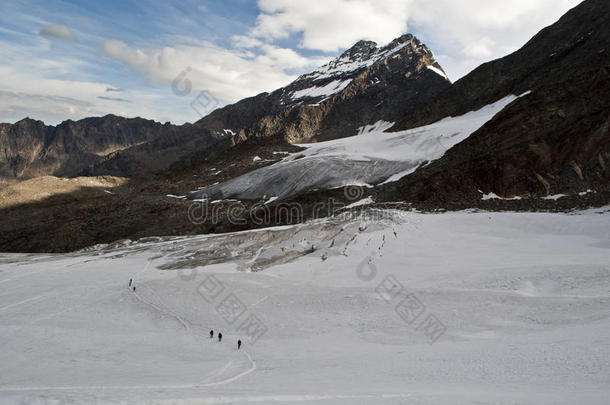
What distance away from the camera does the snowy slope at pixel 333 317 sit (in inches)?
344

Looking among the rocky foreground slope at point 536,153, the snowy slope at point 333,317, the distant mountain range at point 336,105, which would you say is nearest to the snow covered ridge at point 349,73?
the distant mountain range at point 336,105

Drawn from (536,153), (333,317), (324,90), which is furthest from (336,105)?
(333,317)

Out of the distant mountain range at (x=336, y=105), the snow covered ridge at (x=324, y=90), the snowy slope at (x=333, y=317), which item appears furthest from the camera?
the snow covered ridge at (x=324, y=90)

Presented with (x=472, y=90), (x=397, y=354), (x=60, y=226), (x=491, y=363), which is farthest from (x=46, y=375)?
(x=472, y=90)

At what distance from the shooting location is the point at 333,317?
16.1 meters

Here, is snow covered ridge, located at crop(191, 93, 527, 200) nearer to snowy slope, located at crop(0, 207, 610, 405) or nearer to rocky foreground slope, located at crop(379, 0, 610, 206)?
rocky foreground slope, located at crop(379, 0, 610, 206)

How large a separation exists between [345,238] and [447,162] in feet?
75.7

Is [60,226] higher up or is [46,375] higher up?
[60,226]

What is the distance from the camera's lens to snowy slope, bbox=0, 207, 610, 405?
8.73m

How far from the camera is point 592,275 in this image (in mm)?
15789

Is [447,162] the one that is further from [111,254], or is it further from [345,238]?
[111,254]

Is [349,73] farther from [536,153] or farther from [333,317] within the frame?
[333,317]

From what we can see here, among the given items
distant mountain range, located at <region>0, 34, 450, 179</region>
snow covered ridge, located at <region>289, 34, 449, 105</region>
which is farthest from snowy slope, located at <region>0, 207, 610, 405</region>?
snow covered ridge, located at <region>289, 34, 449, 105</region>

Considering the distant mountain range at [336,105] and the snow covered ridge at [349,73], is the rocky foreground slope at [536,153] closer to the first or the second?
the distant mountain range at [336,105]
